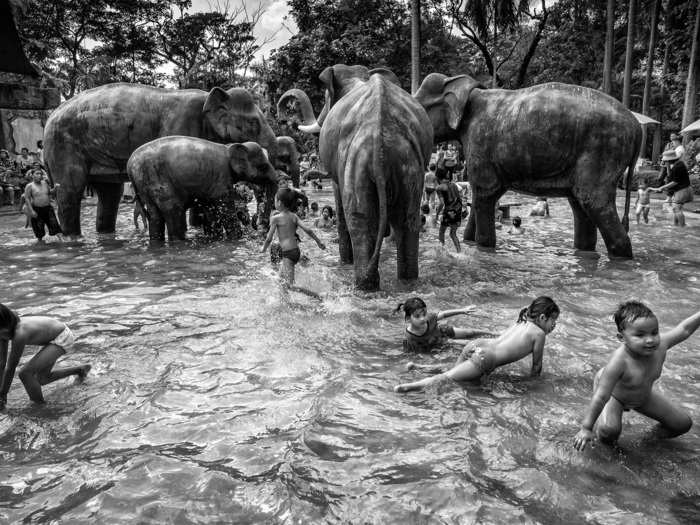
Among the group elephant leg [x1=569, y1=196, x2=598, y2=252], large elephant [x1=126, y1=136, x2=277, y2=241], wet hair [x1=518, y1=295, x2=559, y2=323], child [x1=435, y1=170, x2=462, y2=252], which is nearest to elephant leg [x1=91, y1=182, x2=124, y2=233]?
large elephant [x1=126, y1=136, x2=277, y2=241]

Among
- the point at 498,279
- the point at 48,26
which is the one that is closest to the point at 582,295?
the point at 498,279

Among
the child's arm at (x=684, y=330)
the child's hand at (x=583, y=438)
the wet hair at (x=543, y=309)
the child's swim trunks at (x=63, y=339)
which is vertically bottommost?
the child's hand at (x=583, y=438)

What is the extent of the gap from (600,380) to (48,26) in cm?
3163

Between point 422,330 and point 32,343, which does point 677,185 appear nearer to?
point 422,330

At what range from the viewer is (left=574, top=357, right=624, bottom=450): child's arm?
2.80 metres

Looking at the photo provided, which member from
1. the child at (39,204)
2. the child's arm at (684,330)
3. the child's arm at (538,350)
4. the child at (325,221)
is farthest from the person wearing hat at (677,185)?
the child at (39,204)

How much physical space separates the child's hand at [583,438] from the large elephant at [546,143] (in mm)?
5080

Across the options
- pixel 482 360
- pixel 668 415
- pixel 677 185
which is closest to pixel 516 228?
pixel 677 185

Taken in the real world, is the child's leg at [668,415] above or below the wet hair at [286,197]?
below

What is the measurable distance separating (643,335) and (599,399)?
0.39 m

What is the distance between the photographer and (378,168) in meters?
5.20

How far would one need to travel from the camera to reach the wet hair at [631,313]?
8.98 feet

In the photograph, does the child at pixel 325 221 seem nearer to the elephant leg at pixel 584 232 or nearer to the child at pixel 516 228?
the child at pixel 516 228

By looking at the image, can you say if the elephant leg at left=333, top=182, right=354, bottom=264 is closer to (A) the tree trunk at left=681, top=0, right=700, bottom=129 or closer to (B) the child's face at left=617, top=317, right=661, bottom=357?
(B) the child's face at left=617, top=317, right=661, bottom=357
